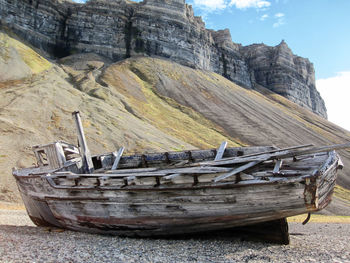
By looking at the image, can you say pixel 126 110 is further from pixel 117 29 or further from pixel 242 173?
pixel 117 29

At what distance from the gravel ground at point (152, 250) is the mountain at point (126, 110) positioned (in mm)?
11739

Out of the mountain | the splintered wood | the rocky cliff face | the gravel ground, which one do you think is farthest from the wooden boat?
the rocky cliff face

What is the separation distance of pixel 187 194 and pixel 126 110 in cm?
3860

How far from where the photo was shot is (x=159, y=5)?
89250 millimetres

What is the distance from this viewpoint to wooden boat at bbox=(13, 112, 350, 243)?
8.03 meters

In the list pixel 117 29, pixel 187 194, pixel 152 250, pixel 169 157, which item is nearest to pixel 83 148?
pixel 169 157

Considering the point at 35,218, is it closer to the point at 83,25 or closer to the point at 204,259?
the point at 204,259

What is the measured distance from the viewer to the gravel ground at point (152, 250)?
7.22m

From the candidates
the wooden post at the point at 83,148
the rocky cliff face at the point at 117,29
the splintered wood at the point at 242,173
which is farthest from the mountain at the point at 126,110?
the splintered wood at the point at 242,173

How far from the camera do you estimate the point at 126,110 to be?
46.1 m

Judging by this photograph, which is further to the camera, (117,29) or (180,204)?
(117,29)

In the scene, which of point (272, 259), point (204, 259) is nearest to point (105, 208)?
point (204, 259)

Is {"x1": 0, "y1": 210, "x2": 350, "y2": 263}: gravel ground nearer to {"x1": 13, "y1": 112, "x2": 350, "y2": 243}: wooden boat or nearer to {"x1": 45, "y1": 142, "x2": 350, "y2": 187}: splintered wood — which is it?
{"x1": 13, "y1": 112, "x2": 350, "y2": 243}: wooden boat

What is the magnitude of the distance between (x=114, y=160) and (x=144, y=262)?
8.74m
